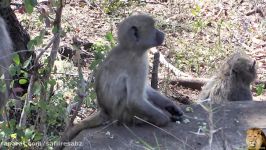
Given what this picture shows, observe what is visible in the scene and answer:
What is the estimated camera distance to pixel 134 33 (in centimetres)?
609

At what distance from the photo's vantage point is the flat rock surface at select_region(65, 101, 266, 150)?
18.7 feet

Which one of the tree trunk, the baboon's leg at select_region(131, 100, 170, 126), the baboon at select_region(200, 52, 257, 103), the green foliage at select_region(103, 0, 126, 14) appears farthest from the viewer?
the green foliage at select_region(103, 0, 126, 14)

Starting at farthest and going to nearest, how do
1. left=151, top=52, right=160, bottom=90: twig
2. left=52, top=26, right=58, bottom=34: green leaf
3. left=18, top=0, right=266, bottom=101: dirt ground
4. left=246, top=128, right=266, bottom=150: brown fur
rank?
left=18, top=0, right=266, bottom=101: dirt ground
left=151, top=52, right=160, bottom=90: twig
left=52, top=26, right=58, bottom=34: green leaf
left=246, top=128, right=266, bottom=150: brown fur

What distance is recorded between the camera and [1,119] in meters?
6.62

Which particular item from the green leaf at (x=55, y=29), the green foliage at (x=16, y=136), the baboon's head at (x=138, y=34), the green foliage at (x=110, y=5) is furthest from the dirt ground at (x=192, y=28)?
the green leaf at (x=55, y=29)

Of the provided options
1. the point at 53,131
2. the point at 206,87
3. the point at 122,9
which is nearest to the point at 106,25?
the point at 122,9

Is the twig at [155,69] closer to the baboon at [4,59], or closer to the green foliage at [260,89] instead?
the green foliage at [260,89]

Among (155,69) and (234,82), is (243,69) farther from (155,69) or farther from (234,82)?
(155,69)

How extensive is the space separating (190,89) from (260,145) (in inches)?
265

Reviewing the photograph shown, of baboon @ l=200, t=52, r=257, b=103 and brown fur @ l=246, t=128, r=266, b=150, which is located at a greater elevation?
brown fur @ l=246, t=128, r=266, b=150

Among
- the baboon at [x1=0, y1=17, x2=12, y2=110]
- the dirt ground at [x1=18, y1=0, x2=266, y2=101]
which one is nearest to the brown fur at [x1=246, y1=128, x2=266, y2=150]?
the baboon at [x1=0, y1=17, x2=12, y2=110]

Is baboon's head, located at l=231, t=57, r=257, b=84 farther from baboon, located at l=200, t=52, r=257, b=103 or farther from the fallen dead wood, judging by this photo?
the fallen dead wood

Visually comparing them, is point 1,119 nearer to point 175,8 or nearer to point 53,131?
point 53,131

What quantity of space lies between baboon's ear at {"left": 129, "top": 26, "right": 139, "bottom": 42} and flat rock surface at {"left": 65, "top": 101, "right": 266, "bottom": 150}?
0.83 meters
